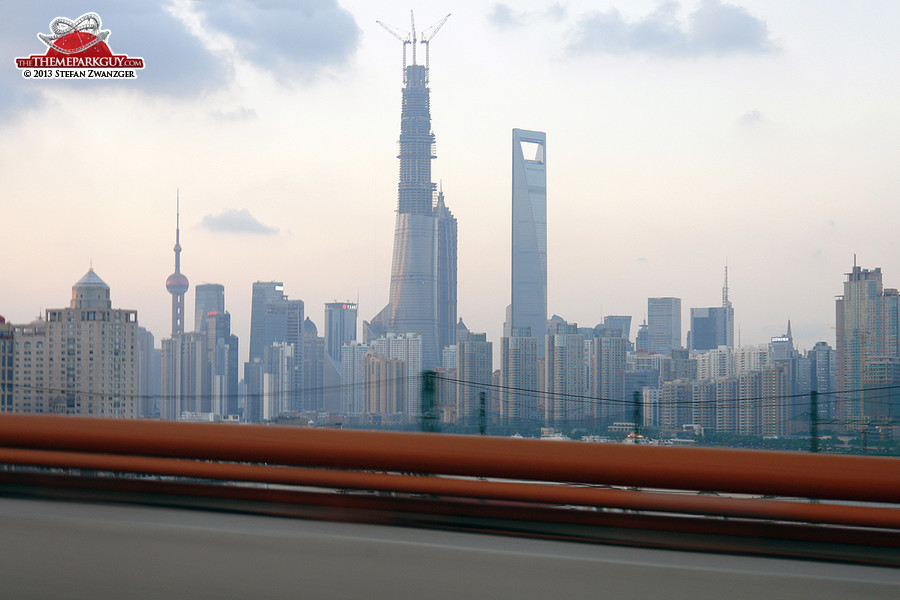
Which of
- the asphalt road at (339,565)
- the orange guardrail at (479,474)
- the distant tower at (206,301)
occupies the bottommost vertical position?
the asphalt road at (339,565)

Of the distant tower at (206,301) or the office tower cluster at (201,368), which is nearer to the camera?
the office tower cluster at (201,368)

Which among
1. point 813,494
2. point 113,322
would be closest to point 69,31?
point 113,322

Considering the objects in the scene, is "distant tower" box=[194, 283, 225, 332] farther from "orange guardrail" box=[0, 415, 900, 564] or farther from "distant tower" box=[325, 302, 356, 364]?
"orange guardrail" box=[0, 415, 900, 564]

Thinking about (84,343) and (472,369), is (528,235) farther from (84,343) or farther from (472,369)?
(472,369)

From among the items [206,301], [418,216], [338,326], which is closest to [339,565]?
[338,326]

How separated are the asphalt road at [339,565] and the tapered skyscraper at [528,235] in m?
16.0

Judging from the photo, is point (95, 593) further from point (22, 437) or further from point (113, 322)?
point (113, 322)

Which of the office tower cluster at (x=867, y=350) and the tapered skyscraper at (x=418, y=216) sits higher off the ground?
the tapered skyscraper at (x=418, y=216)

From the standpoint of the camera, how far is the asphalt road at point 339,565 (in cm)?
153

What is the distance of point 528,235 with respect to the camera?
5806cm

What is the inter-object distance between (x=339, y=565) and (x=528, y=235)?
187ft

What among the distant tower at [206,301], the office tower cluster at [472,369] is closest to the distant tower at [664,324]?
the office tower cluster at [472,369]

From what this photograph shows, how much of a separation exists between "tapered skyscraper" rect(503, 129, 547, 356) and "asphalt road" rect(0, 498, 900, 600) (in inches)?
630

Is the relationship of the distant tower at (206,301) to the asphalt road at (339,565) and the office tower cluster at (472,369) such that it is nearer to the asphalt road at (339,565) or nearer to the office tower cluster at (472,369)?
the office tower cluster at (472,369)
